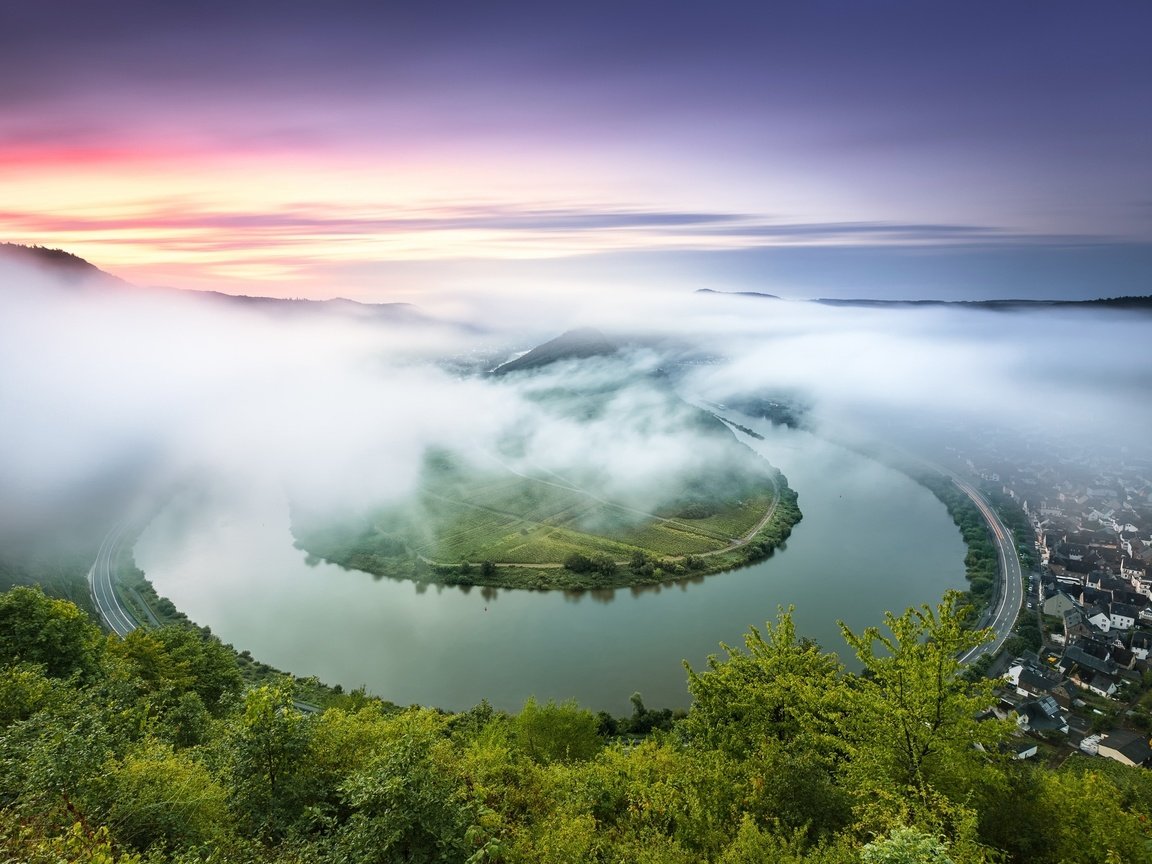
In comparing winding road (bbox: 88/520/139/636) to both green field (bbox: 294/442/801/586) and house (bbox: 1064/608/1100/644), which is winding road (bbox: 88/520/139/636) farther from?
house (bbox: 1064/608/1100/644)

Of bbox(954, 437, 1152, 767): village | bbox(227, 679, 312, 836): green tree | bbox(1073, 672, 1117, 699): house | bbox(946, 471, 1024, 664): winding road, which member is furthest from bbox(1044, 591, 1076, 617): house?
bbox(227, 679, 312, 836): green tree

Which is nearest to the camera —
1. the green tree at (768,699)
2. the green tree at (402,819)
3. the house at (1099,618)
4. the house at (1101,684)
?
A: the green tree at (402,819)

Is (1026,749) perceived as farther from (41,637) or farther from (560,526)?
(560,526)

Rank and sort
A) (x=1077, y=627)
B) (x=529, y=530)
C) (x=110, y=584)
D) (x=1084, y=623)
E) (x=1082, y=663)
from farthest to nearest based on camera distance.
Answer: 1. (x=529, y=530)
2. (x=110, y=584)
3. (x=1084, y=623)
4. (x=1077, y=627)
5. (x=1082, y=663)

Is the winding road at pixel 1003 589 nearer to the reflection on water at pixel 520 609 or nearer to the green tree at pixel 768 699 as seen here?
the reflection on water at pixel 520 609

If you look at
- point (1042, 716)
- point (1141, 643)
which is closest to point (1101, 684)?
point (1042, 716)

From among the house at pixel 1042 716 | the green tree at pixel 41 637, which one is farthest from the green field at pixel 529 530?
the green tree at pixel 41 637

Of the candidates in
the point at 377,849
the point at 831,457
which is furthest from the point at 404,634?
the point at 831,457
